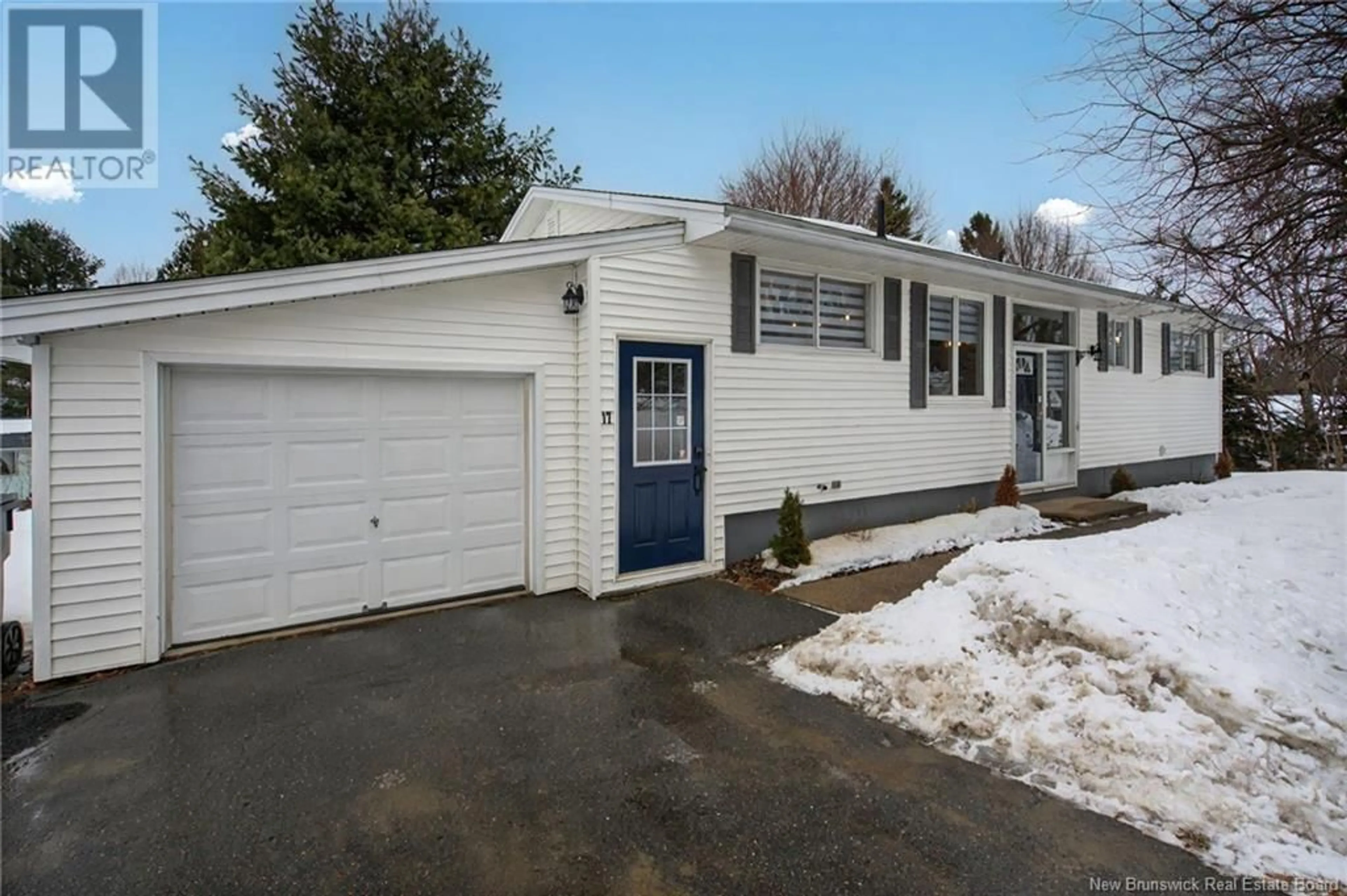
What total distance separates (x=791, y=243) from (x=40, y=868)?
6589 millimetres

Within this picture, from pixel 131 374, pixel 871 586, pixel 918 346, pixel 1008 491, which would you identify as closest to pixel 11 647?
pixel 131 374

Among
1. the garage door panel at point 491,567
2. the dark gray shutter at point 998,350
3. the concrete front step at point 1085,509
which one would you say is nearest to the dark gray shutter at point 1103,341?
the concrete front step at point 1085,509

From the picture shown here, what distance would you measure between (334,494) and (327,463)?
0.85ft

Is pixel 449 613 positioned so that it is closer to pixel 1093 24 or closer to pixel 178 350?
pixel 178 350

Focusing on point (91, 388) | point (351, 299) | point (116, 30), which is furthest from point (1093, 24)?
point (116, 30)

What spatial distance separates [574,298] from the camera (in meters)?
6.01

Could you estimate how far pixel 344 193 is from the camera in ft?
42.6

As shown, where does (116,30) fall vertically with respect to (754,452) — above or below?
above

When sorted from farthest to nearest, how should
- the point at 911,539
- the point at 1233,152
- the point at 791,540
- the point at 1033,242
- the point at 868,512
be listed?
1. the point at 1033,242
2. the point at 868,512
3. the point at 911,539
4. the point at 791,540
5. the point at 1233,152

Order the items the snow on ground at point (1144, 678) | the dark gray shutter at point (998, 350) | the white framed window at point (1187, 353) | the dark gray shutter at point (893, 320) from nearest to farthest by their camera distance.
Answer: the snow on ground at point (1144, 678), the dark gray shutter at point (893, 320), the dark gray shutter at point (998, 350), the white framed window at point (1187, 353)

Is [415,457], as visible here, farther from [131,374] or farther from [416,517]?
[131,374]

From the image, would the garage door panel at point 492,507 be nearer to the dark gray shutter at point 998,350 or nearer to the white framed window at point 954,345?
the white framed window at point 954,345

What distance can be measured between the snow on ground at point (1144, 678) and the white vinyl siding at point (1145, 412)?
18.6 ft

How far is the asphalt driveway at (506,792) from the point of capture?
8.11 ft
